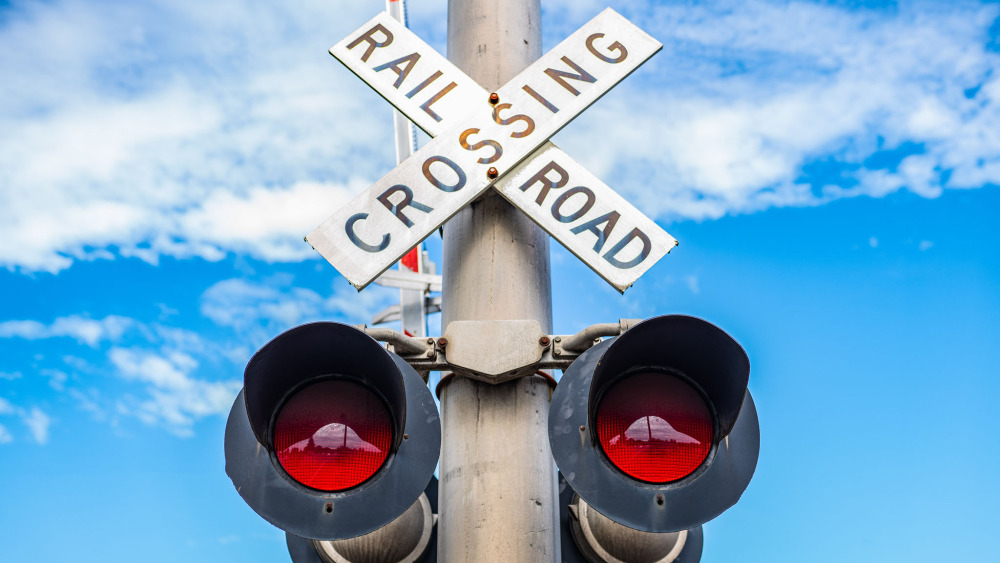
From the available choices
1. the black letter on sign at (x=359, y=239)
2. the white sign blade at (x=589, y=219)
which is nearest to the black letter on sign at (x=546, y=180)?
the white sign blade at (x=589, y=219)

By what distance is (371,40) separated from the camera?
3.37 m

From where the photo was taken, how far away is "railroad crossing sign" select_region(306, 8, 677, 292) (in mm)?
2877

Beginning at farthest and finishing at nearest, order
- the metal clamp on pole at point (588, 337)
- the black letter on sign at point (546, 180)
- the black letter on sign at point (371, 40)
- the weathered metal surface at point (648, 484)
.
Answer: the black letter on sign at point (371, 40), the black letter on sign at point (546, 180), the metal clamp on pole at point (588, 337), the weathered metal surface at point (648, 484)

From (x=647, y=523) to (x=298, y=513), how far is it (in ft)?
2.48

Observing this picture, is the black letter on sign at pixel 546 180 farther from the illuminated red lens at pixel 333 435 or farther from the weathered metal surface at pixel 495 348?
the illuminated red lens at pixel 333 435

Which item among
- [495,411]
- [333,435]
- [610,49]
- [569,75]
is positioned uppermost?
[610,49]

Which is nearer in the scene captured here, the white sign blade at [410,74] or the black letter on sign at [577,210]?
the black letter on sign at [577,210]

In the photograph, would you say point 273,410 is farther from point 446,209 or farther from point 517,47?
point 517,47

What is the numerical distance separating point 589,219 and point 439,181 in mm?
495

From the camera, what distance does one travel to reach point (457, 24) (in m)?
3.43

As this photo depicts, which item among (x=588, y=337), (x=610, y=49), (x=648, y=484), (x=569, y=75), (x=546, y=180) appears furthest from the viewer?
(x=610, y=49)

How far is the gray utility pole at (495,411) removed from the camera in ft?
7.99

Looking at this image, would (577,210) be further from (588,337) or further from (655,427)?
(655,427)

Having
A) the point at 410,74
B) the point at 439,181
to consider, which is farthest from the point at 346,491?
the point at 410,74
